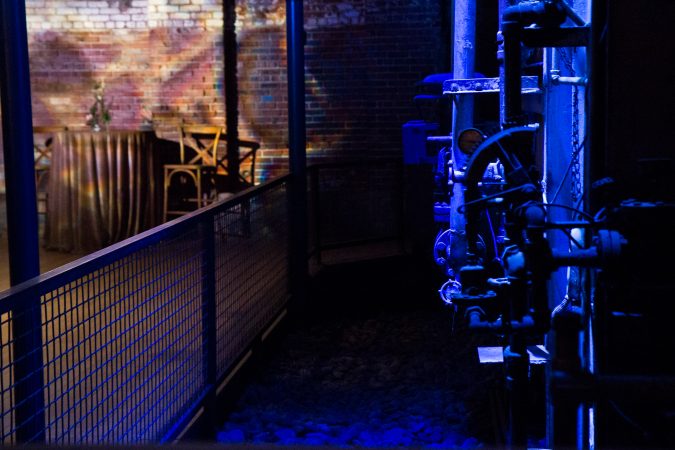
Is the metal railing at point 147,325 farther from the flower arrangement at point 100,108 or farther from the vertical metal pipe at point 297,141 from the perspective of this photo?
the flower arrangement at point 100,108

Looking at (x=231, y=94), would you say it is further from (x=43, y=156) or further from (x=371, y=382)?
(x=371, y=382)

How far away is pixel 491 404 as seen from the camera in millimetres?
4707

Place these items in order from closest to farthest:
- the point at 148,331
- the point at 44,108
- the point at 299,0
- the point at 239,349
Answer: the point at 148,331 → the point at 239,349 → the point at 299,0 → the point at 44,108

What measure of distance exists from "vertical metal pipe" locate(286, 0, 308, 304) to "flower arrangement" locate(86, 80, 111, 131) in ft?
14.8

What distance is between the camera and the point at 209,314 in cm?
430

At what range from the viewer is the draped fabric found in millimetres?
9359

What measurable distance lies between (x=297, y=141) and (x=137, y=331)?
12.2ft

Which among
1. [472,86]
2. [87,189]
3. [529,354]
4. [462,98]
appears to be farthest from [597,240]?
[87,189]

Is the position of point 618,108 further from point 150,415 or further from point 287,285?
point 287,285

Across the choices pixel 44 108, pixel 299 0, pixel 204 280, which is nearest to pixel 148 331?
pixel 204 280

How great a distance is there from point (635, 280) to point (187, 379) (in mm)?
2274

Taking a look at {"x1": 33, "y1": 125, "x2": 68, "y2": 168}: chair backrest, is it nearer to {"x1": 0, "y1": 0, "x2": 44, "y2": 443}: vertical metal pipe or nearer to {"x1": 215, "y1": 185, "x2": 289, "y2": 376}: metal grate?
{"x1": 215, "y1": 185, "x2": 289, "y2": 376}: metal grate

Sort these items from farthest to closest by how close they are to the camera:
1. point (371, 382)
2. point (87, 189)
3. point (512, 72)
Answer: point (87, 189)
point (371, 382)
point (512, 72)

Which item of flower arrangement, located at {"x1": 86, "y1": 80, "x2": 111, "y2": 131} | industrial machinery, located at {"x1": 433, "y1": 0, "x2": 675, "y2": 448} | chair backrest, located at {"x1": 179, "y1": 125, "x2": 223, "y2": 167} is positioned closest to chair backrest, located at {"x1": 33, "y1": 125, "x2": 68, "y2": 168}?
flower arrangement, located at {"x1": 86, "y1": 80, "x2": 111, "y2": 131}
